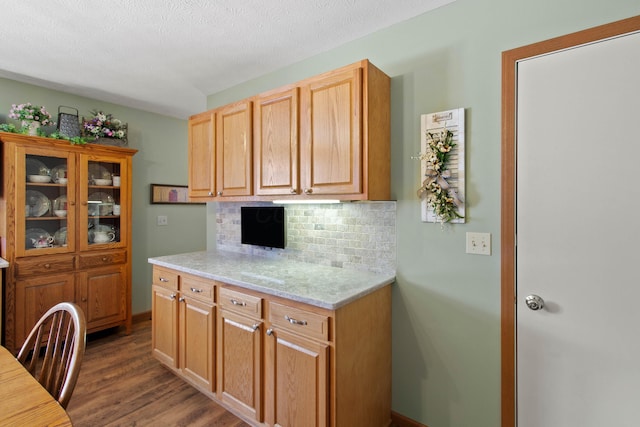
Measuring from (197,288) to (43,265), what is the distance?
1.68 meters

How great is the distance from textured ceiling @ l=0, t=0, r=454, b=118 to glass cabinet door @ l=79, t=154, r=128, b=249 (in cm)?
75

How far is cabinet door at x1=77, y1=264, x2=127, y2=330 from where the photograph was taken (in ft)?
9.84

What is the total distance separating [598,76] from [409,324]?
1.52 metres

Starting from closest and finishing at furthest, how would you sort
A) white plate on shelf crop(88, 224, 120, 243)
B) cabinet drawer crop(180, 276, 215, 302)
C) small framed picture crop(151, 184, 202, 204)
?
cabinet drawer crop(180, 276, 215, 302), white plate on shelf crop(88, 224, 120, 243), small framed picture crop(151, 184, 202, 204)

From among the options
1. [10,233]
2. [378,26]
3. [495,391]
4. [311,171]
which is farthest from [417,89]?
[10,233]

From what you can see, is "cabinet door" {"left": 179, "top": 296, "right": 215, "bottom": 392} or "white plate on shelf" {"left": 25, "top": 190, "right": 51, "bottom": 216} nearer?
"cabinet door" {"left": 179, "top": 296, "right": 215, "bottom": 392}

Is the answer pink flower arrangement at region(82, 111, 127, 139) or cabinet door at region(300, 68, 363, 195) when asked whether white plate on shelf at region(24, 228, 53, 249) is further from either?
cabinet door at region(300, 68, 363, 195)

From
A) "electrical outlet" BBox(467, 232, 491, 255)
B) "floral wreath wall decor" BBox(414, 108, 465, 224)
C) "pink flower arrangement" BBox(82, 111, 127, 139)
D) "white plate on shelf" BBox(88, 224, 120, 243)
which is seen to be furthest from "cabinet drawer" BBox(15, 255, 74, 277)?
"electrical outlet" BBox(467, 232, 491, 255)

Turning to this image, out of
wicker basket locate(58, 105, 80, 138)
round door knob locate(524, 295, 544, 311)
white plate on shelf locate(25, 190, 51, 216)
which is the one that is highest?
wicker basket locate(58, 105, 80, 138)

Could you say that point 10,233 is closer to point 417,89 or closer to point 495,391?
point 417,89

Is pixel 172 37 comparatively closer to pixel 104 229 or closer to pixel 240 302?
pixel 240 302

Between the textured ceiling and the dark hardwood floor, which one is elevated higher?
the textured ceiling

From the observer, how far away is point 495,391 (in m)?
1.60

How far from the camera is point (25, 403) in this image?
3.12 ft
